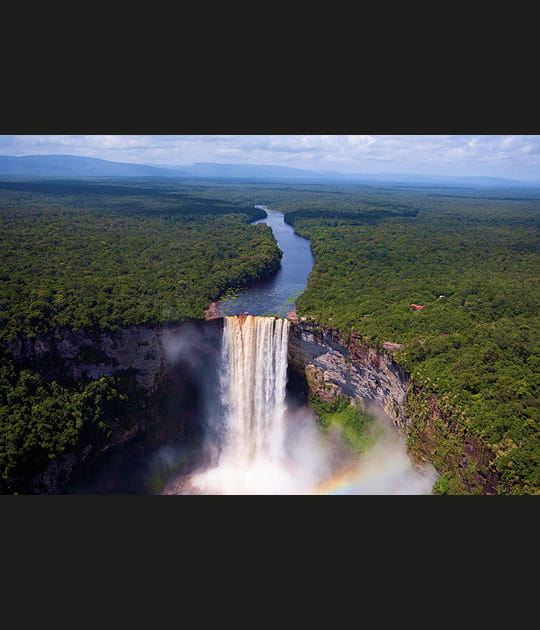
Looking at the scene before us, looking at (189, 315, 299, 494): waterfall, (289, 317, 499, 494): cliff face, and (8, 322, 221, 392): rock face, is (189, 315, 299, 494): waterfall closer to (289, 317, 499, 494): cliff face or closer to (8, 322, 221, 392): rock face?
(289, 317, 499, 494): cliff face

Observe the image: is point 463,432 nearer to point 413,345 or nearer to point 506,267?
point 413,345

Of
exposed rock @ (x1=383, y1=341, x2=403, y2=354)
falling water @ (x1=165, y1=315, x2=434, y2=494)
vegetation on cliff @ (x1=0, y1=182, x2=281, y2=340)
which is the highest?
vegetation on cliff @ (x1=0, y1=182, x2=281, y2=340)

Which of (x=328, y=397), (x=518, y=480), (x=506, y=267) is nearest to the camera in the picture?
(x=518, y=480)

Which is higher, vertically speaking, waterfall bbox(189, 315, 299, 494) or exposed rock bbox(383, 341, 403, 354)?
exposed rock bbox(383, 341, 403, 354)

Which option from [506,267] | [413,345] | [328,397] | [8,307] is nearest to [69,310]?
[8,307]

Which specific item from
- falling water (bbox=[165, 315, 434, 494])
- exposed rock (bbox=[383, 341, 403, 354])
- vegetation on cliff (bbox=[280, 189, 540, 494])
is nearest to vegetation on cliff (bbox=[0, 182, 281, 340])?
falling water (bbox=[165, 315, 434, 494])

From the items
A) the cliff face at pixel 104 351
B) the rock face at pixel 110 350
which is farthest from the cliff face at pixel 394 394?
the cliff face at pixel 104 351

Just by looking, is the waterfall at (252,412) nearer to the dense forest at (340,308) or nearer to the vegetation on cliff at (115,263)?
the dense forest at (340,308)
